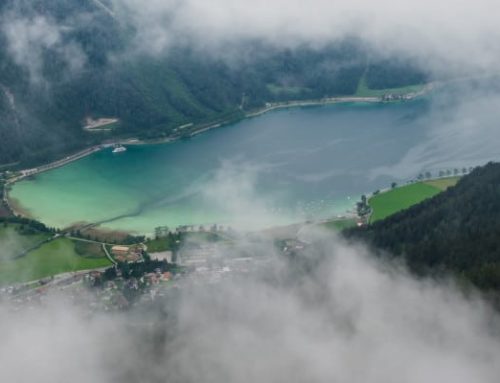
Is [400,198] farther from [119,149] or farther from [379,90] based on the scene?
[379,90]

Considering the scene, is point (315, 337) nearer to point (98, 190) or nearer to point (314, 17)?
point (98, 190)

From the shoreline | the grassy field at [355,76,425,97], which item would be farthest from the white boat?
the grassy field at [355,76,425,97]

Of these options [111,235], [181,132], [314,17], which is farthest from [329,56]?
[111,235]

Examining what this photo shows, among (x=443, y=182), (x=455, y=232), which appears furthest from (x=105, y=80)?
(x=455, y=232)

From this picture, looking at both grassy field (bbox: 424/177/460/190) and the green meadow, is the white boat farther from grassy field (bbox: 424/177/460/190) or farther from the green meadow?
grassy field (bbox: 424/177/460/190)

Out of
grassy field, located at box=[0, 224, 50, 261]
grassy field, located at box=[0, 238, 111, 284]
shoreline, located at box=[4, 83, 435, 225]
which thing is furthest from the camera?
shoreline, located at box=[4, 83, 435, 225]
